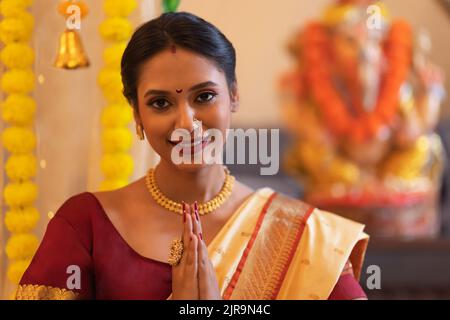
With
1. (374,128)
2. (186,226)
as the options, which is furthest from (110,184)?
(374,128)

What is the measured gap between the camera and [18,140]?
1.29 metres

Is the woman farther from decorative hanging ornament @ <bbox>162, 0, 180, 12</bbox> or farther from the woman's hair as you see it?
decorative hanging ornament @ <bbox>162, 0, 180, 12</bbox>

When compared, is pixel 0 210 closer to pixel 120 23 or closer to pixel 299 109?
pixel 120 23

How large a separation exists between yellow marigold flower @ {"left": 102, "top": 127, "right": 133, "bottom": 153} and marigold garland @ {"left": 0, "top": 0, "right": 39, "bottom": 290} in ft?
0.39

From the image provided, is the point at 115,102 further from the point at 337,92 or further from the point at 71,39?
the point at 337,92

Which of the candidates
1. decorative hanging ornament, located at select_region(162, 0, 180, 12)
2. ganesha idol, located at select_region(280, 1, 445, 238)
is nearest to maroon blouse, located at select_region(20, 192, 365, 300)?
decorative hanging ornament, located at select_region(162, 0, 180, 12)

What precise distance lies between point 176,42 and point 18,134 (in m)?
0.36

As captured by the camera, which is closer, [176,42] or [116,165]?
[176,42]

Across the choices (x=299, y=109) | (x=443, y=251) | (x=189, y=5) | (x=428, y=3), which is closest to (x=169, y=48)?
(x=189, y=5)

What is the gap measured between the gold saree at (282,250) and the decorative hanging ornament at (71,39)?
0.34m

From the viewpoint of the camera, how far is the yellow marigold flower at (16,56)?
126 centimetres

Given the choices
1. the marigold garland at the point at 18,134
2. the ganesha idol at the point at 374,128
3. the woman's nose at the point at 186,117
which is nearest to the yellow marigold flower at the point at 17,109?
the marigold garland at the point at 18,134

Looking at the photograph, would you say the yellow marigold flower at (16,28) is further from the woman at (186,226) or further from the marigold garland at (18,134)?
the woman at (186,226)

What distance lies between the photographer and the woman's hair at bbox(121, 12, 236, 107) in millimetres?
1074
